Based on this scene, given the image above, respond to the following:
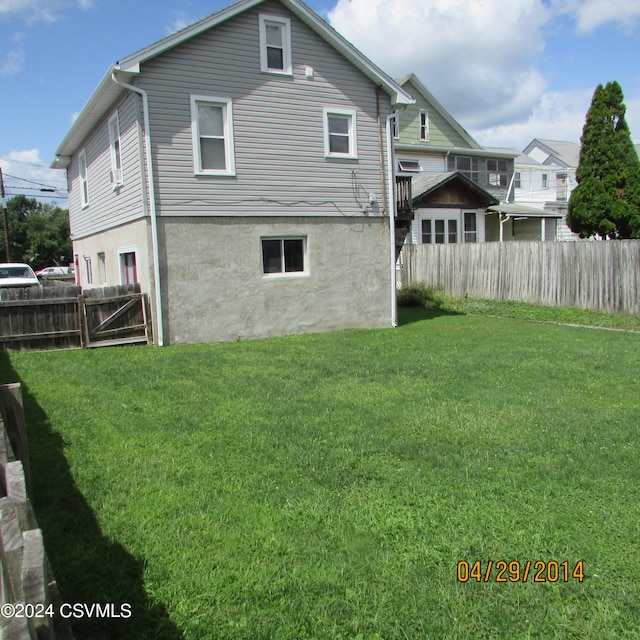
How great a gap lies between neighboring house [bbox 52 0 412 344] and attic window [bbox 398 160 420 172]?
1223 cm

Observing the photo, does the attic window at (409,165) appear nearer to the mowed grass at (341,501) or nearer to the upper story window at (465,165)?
the upper story window at (465,165)

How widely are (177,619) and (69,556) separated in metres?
0.96

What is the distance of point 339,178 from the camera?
1370 cm

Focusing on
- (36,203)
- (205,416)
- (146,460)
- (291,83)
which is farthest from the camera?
(36,203)

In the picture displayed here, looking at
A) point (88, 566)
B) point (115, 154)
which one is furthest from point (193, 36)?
point (88, 566)

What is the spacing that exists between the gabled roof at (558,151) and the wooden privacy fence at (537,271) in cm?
2542

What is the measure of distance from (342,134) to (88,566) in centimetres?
1237

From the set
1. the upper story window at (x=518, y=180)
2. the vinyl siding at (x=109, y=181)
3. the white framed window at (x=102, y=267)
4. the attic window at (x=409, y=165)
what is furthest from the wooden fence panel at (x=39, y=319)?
the upper story window at (x=518, y=180)

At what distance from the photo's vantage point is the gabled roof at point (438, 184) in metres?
22.0

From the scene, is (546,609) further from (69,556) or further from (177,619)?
(69,556)

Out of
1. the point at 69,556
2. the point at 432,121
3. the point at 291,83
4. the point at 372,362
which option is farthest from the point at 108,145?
the point at 432,121

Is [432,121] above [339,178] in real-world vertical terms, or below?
above

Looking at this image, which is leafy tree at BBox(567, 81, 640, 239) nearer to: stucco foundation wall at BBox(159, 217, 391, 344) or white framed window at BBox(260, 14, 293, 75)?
stucco foundation wall at BBox(159, 217, 391, 344)
